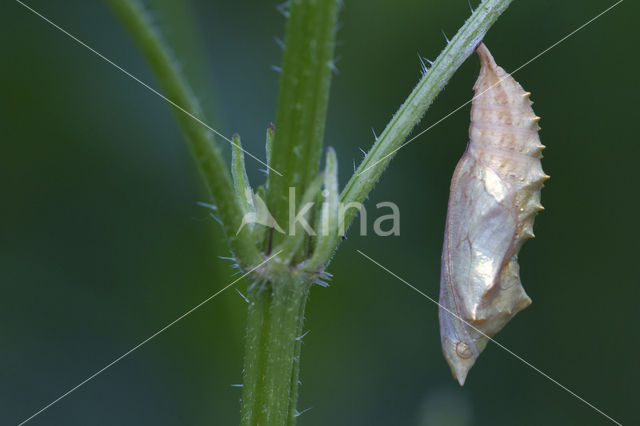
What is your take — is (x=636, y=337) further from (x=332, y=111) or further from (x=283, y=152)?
(x=283, y=152)

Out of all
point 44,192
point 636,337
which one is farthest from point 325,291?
point 636,337

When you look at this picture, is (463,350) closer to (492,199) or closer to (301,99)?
(492,199)

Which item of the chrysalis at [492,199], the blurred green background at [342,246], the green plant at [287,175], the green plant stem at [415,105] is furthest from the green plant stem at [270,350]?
the blurred green background at [342,246]

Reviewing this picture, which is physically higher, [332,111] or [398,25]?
[398,25]

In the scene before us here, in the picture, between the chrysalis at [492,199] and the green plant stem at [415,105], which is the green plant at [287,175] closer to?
the green plant stem at [415,105]

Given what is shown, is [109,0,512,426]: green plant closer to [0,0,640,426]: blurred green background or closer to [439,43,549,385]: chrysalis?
[439,43,549,385]: chrysalis

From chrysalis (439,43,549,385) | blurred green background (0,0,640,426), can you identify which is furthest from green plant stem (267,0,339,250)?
blurred green background (0,0,640,426)
